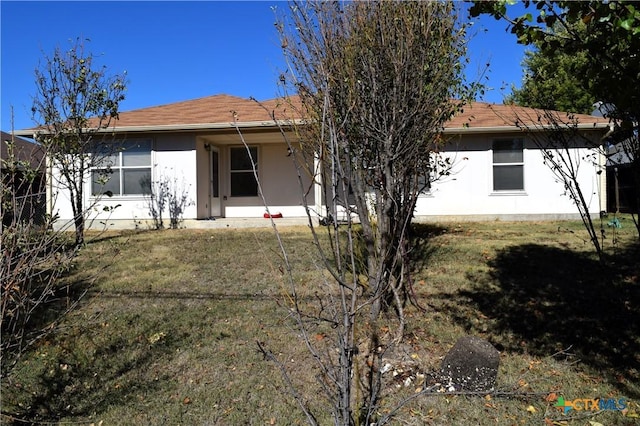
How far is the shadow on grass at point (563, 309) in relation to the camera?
486cm

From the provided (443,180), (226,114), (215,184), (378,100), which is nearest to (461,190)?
(443,180)

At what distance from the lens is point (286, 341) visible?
523cm

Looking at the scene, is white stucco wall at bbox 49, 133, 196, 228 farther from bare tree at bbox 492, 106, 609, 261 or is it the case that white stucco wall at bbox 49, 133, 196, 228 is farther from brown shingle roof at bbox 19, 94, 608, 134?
bare tree at bbox 492, 106, 609, 261

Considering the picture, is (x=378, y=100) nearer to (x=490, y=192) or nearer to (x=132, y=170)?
(x=490, y=192)

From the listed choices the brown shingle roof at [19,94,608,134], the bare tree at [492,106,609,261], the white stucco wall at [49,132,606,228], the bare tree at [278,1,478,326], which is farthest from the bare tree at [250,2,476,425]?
the white stucco wall at [49,132,606,228]

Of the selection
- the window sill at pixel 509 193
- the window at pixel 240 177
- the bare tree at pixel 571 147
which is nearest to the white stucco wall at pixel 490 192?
the window sill at pixel 509 193

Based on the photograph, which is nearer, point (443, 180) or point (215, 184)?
point (443, 180)

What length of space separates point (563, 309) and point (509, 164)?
771 centimetres

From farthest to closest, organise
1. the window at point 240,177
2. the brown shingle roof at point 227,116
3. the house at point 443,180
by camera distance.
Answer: the window at point 240,177
the house at point 443,180
the brown shingle roof at point 227,116

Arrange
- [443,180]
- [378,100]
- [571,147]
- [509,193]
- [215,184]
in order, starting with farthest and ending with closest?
[215,184] → [509,193] → [443,180] → [571,147] → [378,100]

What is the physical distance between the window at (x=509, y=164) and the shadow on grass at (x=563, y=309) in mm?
5056

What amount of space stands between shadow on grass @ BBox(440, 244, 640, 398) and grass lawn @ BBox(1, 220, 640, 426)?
0.02 meters

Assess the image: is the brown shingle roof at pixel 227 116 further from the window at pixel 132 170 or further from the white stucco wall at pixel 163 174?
the window at pixel 132 170

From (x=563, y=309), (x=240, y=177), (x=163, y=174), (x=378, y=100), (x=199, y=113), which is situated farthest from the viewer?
(x=240, y=177)
